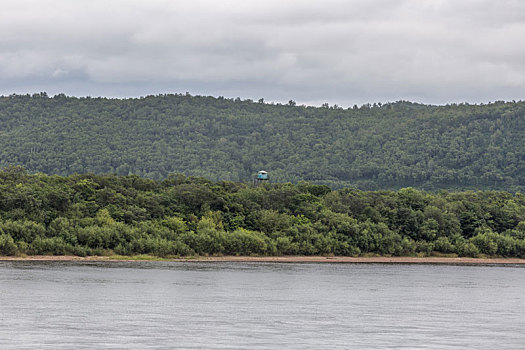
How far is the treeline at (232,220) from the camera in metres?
90.2

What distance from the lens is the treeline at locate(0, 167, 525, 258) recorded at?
296 ft

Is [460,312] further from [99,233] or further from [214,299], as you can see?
[99,233]

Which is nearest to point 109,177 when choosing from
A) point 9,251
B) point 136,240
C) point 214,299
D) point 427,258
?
point 136,240

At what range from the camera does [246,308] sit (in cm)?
5534

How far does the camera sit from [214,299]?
59719 millimetres

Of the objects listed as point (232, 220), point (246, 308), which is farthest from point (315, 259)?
point (246, 308)

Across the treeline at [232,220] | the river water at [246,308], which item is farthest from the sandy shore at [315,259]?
the river water at [246,308]

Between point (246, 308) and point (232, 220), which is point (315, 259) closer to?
point (232, 220)

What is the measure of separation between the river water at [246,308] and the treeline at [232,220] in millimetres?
5537

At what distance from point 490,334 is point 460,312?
11.0 metres

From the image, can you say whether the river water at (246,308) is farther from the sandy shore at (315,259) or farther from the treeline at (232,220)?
the treeline at (232,220)

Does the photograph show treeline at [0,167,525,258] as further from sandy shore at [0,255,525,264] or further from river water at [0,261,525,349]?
river water at [0,261,525,349]

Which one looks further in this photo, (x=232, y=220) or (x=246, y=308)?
(x=232, y=220)

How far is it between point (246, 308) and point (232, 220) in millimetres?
47259
